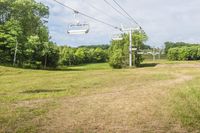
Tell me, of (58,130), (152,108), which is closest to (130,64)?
(152,108)

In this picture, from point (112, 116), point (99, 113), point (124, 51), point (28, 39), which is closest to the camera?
point (112, 116)

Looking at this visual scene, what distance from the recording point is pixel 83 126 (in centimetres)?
1197

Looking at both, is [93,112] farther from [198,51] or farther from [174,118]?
[198,51]

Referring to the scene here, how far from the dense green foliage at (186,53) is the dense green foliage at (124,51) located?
197 ft

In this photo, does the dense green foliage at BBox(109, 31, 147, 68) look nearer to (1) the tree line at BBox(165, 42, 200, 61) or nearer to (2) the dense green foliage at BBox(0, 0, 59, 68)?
(2) the dense green foliage at BBox(0, 0, 59, 68)

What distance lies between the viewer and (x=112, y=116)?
13.8m

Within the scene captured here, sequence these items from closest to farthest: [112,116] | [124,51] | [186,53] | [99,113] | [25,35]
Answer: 1. [112,116]
2. [99,113]
3. [25,35]
4. [124,51]
5. [186,53]

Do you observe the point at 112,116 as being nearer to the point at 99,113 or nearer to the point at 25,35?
the point at 99,113

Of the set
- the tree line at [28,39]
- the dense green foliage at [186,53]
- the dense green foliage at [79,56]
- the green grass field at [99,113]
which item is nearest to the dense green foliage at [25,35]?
the tree line at [28,39]

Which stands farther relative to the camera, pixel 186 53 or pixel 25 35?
pixel 186 53

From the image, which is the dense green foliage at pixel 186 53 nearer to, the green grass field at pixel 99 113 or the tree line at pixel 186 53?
the tree line at pixel 186 53

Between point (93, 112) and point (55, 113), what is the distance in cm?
150

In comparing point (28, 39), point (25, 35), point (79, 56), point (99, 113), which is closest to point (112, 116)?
point (99, 113)

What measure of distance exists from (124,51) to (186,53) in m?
68.6
